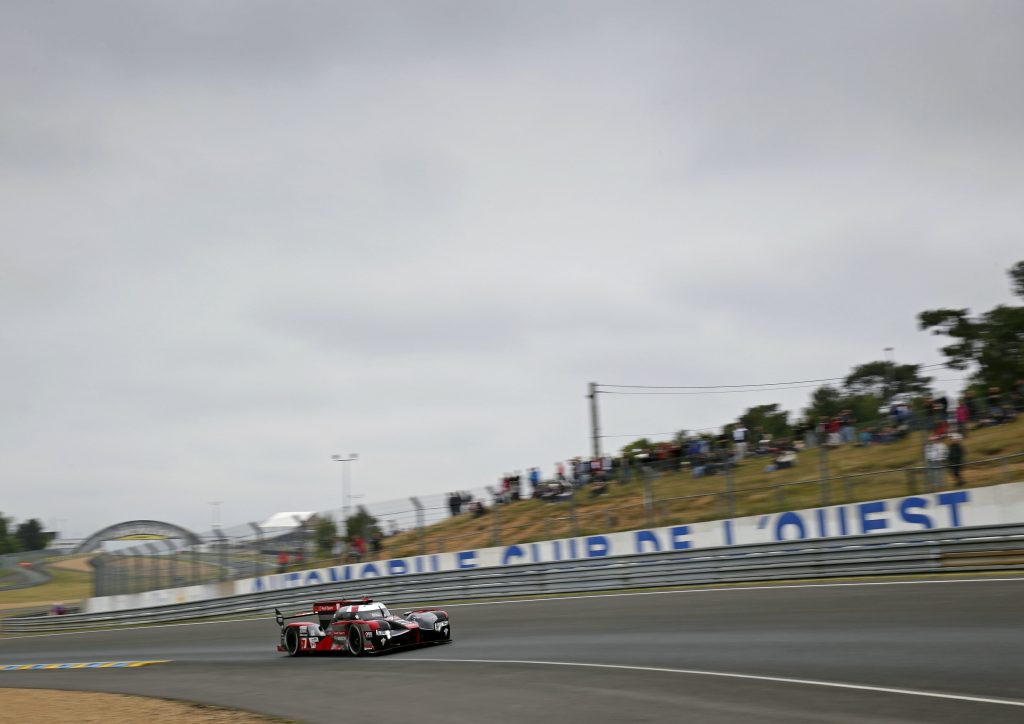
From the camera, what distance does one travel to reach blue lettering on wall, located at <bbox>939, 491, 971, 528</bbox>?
18.6m

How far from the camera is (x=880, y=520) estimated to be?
1978 cm

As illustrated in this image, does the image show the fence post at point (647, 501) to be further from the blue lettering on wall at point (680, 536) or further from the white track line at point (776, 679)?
the white track line at point (776, 679)

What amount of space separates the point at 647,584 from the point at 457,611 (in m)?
4.33

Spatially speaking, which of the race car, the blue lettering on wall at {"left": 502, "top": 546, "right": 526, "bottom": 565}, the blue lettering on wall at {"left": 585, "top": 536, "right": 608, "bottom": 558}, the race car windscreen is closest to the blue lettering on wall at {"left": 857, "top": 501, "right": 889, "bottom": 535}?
the blue lettering on wall at {"left": 585, "top": 536, "right": 608, "bottom": 558}

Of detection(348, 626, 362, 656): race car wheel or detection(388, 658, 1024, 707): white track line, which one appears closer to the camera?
detection(388, 658, 1024, 707): white track line

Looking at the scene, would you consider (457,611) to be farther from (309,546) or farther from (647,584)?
(309,546)

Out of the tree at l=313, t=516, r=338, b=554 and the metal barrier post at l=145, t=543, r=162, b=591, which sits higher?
the tree at l=313, t=516, r=338, b=554

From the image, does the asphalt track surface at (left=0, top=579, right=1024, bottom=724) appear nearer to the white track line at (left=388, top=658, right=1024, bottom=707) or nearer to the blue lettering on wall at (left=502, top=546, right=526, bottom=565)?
the white track line at (left=388, top=658, right=1024, bottom=707)

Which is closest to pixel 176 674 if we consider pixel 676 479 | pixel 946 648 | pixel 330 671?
pixel 330 671

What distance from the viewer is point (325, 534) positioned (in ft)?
107

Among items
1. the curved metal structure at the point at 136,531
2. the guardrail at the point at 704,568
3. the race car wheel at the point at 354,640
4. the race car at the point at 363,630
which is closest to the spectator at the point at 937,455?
the guardrail at the point at 704,568

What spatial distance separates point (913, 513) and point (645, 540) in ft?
22.2

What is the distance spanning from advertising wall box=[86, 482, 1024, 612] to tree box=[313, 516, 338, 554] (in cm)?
88

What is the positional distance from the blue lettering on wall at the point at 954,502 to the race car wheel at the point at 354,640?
11434 millimetres
